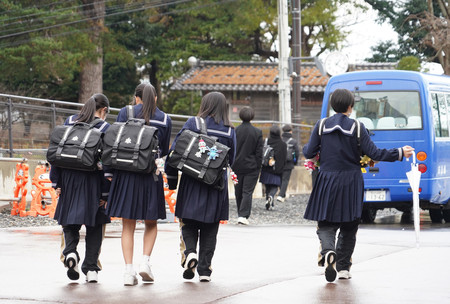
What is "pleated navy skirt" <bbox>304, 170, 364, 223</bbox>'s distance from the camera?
757 centimetres

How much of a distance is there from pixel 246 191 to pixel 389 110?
2.83 meters

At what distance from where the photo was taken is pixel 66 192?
24.0 feet

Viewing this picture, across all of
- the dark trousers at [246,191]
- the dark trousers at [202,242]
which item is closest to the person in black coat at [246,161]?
the dark trousers at [246,191]

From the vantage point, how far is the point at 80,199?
285 inches

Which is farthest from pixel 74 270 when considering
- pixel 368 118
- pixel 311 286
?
pixel 368 118

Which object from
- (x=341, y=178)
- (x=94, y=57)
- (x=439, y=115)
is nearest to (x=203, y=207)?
(x=341, y=178)

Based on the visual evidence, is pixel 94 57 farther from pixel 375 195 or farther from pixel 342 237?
pixel 342 237

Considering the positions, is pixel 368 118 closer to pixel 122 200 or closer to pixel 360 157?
pixel 360 157

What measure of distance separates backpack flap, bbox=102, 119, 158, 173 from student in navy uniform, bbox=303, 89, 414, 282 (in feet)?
5.07

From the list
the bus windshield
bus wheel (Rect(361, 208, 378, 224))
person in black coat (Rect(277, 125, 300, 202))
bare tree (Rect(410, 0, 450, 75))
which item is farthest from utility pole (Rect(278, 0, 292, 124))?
the bus windshield

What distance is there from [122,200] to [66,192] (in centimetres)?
54

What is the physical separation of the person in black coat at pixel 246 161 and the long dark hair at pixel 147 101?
23.1 feet

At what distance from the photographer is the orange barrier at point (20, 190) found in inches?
545

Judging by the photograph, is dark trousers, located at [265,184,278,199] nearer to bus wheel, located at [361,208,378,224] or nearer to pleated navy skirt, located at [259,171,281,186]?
pleated navy skirt, located at [259,171,281,186]
